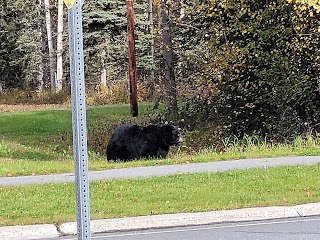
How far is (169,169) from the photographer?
1348 centimetres

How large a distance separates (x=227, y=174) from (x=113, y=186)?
7.36ft

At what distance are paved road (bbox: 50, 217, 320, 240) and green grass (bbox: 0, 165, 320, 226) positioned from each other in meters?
0.63

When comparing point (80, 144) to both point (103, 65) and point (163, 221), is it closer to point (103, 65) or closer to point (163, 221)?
point (163, 221)

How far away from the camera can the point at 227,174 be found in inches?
479

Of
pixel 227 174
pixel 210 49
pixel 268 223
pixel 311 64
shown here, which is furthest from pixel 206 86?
pixel 268 223

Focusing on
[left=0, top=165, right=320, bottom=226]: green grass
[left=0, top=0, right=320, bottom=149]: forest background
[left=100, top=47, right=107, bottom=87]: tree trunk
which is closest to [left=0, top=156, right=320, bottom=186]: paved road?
[left=0, top=165, right=320, bottom=226]: green grass

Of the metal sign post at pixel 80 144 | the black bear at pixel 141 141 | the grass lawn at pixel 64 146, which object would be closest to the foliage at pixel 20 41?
the grass lawn at pixel 64 146

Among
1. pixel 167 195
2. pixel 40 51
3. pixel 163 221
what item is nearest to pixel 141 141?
pixel 167 195

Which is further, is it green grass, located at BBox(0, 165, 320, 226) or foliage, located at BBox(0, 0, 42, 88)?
foliage, located at BBox(0, 0, 42, 88)

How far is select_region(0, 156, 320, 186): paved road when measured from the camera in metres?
12.7

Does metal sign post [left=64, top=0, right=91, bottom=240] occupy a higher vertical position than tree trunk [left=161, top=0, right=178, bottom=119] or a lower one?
lower

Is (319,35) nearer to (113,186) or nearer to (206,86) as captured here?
(206,86)

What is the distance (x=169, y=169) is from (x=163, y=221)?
15.9 ft

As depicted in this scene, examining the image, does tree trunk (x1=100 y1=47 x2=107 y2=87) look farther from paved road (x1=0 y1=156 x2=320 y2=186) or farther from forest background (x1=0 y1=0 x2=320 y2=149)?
paved road (x1=0 y1=156 x2=320 y2=186)
